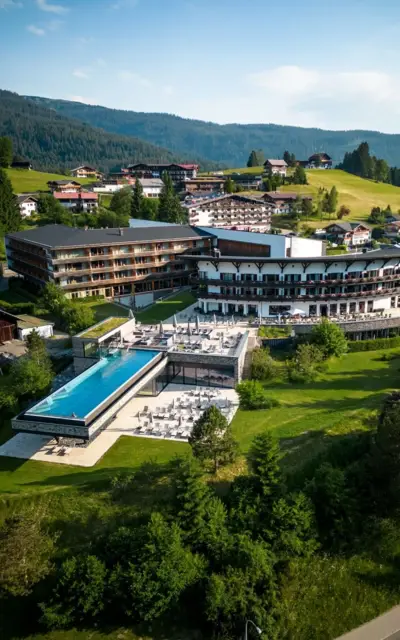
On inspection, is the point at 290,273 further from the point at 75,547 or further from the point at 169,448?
the point at 75,547

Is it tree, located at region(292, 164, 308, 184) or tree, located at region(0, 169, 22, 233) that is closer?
tree, located at region(0, 169, 22, 233)

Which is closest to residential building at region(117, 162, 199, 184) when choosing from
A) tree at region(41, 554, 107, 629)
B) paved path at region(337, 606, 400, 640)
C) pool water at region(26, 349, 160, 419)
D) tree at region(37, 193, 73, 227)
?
tree at region(37, 193, 73, 227)

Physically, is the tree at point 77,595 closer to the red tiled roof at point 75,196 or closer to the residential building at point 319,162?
the red tiled roof at point 75,196

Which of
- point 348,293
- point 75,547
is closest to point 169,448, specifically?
point 75,547

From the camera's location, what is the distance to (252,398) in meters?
38.5

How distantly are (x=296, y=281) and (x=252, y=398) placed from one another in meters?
22.5

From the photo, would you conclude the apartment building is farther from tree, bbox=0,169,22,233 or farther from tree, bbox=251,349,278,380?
tree, bbox=251,349,278,380

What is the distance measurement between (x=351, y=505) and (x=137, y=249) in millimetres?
49061

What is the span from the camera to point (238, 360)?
4319cm

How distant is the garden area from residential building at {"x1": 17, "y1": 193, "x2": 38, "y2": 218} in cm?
9222

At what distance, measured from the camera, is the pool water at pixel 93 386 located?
33.8 meters

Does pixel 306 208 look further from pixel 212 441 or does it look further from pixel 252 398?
pixel 212 441

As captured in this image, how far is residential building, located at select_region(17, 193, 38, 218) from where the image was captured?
112875 millimetres

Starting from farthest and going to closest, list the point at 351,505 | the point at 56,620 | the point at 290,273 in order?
the point at 290,273, the point at 351,505, the point at 56,620
